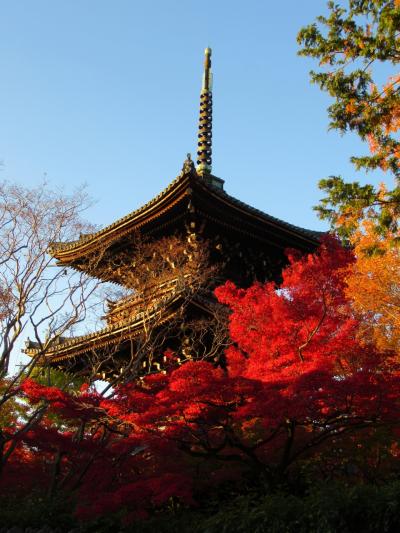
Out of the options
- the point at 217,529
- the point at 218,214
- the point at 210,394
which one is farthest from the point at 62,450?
the point at 218,214

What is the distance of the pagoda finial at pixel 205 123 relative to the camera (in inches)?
977

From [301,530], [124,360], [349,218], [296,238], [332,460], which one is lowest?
[301,530]

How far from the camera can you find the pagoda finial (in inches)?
977

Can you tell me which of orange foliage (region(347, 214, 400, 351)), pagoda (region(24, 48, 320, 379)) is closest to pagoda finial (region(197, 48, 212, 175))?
pagoda (region(24, 48, 320, 379))

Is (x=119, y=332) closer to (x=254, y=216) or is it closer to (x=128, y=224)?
(x=128, y=224)

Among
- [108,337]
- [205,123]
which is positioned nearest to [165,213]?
[108,337]

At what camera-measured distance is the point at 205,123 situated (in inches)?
1014

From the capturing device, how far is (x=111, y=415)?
9.64 metres

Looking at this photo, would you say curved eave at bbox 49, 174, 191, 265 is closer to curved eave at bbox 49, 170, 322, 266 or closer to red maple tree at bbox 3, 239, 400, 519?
curved eave at bbox 49, 170, 322, 266

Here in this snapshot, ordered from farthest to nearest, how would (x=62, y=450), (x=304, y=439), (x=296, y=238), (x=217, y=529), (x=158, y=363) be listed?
(x=296, y=238) < (x=158, y=363) < (x=62, y=450) < (x=304, y=439) < (x=217, y=529)

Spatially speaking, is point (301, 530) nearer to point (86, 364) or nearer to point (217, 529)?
point (217, 529)

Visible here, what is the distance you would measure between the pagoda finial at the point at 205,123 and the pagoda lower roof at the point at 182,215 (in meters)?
7.11

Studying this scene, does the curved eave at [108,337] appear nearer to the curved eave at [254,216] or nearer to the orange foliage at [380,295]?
the curved eave at [254,216]

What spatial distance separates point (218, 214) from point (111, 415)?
8167mm
